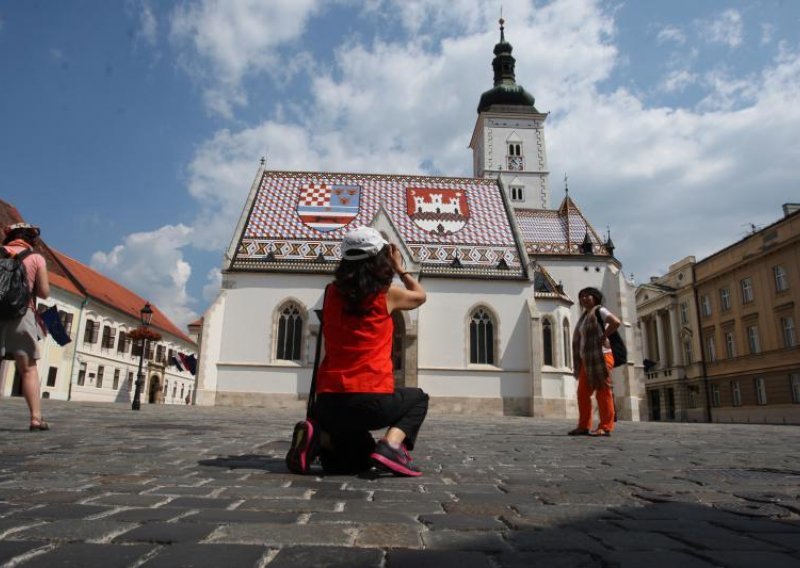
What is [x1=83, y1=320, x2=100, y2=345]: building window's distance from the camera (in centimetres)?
3723

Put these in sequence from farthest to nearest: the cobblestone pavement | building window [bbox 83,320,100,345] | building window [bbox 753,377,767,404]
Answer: building window [bbox 83,320,100,345], building window [bbox 753,377,767,404], the cobblestone pavement

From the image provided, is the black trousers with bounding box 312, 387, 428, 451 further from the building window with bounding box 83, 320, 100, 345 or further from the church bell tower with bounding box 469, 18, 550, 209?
the church bell tower with bounding box 469, 18, 550, 209

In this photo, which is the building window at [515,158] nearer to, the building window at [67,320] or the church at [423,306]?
the church at [423,306]

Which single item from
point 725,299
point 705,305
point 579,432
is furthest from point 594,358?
point 705,305

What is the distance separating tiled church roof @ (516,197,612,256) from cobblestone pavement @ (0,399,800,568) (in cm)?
3178

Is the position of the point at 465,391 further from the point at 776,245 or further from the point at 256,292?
the point at 776,245

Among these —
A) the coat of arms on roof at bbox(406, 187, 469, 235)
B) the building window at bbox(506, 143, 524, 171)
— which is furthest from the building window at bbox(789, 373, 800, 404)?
the building window at bbox(506, 143, 524, 171)

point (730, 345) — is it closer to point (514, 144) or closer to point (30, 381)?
point (514, 144)

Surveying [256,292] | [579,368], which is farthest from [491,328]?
[579,368]

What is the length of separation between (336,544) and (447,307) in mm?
24771

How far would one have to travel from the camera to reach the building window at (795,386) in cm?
3159

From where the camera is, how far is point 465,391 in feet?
84.3

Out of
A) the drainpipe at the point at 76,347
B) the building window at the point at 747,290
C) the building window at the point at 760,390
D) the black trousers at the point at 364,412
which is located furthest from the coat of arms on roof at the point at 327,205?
the building window at the point at 760,390

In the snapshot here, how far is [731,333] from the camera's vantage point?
38.6 m
